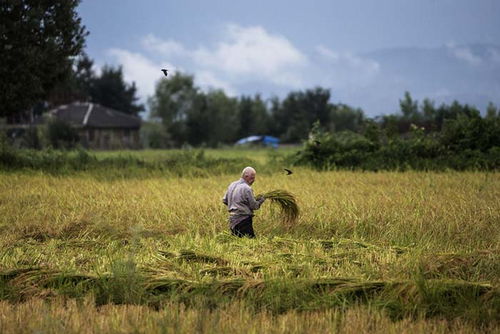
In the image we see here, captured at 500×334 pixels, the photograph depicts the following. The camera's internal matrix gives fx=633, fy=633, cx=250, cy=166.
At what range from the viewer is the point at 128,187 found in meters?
17.5

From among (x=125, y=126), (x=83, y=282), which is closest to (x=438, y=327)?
(x=83, y=282)

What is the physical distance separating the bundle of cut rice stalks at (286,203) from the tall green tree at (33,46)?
16373 millimetres

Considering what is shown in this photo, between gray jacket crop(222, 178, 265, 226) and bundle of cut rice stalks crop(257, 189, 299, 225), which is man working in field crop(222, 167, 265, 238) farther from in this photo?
bundle of cut rice stalks crop(257, 189, 299, 225)

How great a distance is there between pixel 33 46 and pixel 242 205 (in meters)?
17.9

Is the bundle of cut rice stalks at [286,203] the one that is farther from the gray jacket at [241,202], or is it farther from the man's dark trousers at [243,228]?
the man's dark trousers at [243,228]

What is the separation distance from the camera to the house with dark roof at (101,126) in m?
55.0

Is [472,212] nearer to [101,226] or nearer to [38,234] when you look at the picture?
[101,226]

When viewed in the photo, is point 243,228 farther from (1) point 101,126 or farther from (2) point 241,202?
(1) point 101,126

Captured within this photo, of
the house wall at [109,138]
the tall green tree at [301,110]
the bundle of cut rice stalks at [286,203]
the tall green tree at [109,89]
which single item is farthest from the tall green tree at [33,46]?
the tall green tree at [301,110]

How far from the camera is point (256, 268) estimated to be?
7.60 metres

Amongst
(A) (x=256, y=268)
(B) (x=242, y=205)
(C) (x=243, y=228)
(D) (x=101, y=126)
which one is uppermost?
(D) (x=101, y=126)

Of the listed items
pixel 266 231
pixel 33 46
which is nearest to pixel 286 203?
pixel 266 231

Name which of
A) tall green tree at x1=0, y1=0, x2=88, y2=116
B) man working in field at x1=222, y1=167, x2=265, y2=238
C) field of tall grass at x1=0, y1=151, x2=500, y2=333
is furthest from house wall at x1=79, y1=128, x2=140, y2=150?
man working in field at x1=222, y1=167, x2=265, y2=238

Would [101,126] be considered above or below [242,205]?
above
